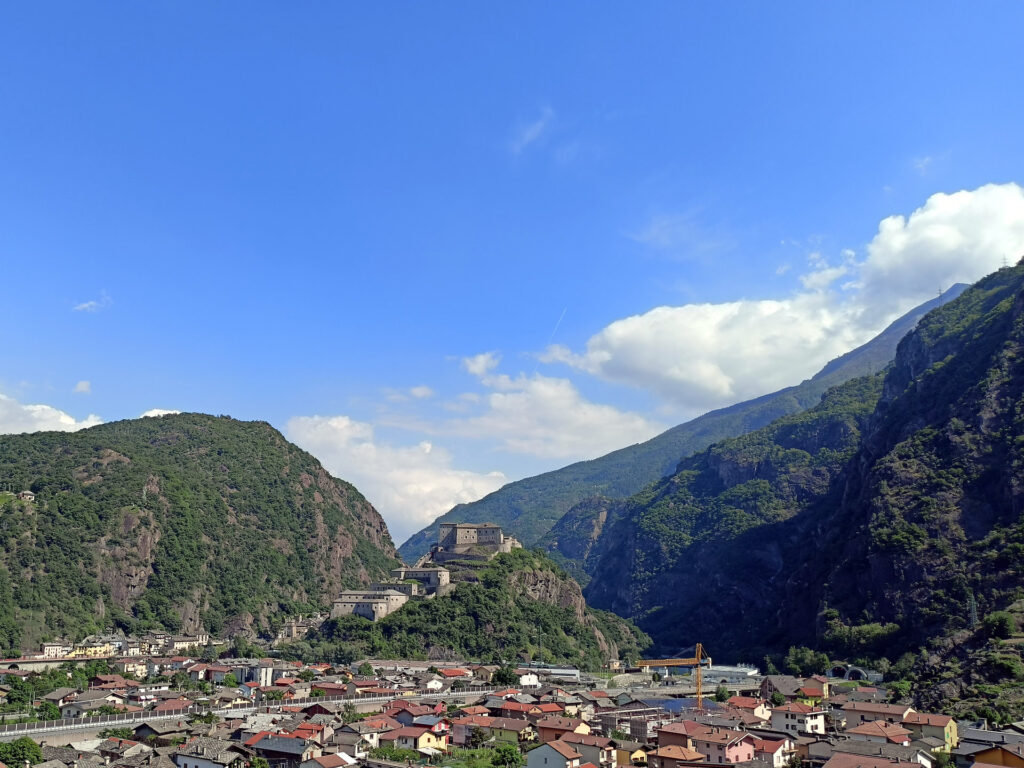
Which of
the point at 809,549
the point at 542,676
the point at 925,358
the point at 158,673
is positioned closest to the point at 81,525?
the point at 158,673

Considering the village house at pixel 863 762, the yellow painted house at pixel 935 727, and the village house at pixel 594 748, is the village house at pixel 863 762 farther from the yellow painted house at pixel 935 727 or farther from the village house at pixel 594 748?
the village house at pixel 594 748

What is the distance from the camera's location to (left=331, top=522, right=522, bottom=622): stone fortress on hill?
500 ft

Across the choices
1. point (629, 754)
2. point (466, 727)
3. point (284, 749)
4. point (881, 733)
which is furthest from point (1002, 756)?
point (284, 749)

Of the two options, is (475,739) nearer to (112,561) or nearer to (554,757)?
(554,757)

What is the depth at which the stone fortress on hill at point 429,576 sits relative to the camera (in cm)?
15238

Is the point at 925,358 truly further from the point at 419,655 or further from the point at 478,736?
the point at 478,736

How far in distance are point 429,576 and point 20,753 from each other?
330ft

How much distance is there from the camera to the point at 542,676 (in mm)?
124375

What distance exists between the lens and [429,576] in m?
162

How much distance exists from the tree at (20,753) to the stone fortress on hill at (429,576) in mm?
85389

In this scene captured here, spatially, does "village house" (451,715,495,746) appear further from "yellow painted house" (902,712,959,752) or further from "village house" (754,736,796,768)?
"yellow painted house" (902,712,959,752)

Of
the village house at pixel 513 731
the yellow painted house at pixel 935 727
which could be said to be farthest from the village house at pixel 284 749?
the yellow painted house at pixel 935 727

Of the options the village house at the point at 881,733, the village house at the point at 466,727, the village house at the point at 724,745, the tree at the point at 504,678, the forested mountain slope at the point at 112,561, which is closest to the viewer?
the village house at the point at 881,733

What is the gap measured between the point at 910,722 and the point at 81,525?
147m
